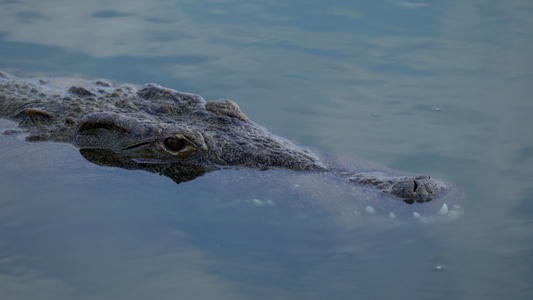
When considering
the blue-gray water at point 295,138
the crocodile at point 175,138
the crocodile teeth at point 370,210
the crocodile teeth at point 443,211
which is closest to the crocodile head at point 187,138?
the crocodile at point 175,138

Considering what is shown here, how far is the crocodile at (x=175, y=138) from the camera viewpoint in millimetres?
5125

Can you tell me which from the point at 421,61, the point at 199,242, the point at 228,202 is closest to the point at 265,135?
the point at 228,202

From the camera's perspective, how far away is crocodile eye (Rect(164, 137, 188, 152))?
16.9 feet

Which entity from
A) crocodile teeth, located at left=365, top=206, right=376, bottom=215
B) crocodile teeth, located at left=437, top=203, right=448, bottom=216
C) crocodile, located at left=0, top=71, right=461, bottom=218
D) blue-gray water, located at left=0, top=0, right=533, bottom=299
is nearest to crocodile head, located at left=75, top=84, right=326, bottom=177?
crocodile, located at left=0, top=71, right=461, bottom=218

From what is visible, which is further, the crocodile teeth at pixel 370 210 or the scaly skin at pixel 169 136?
the scaly skin at pixel 169 136

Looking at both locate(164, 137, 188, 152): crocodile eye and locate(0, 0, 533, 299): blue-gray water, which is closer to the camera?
locate(0, 0, 533, 299): blue-gray water

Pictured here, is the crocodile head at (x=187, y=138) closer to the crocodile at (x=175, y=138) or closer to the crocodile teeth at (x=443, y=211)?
the crocodile at (x=175, y=138)

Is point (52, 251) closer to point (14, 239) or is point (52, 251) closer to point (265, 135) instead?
point (14, 239)

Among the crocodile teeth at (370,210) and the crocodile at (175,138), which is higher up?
the crocodile at (175,138)

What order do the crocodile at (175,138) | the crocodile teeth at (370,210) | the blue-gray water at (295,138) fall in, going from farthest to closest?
1. the crocodile at (175,138)
2. the crocodile teeth at (370,210)
3. the blue-gray water at (295,138)

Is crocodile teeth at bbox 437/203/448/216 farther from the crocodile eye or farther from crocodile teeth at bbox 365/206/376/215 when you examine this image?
the crocodile eye

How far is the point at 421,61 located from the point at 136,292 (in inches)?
215

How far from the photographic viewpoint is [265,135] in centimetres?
547

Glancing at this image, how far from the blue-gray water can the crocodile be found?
19cm
